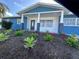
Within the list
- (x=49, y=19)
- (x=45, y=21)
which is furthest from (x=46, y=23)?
(x=49, y=19)

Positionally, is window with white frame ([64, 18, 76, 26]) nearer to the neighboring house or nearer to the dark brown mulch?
the neighboring house

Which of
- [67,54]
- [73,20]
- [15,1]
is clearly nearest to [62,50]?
[67,54]

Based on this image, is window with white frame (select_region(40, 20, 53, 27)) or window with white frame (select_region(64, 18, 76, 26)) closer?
window with white frame (select_region(64, 18, 76, 26))

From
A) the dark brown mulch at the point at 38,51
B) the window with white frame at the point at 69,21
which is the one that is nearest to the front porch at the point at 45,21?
the window with white frame at the point at 69,21

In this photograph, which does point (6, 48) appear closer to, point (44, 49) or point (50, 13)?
point (44, 49)

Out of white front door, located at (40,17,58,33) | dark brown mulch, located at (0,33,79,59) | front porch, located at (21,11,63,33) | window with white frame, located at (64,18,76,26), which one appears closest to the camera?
dark brown mulch, located at (0,33,79,59)

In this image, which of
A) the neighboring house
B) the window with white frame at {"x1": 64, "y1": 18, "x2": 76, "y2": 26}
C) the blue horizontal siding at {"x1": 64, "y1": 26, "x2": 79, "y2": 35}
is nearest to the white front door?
the neighboring house

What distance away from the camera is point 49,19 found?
90.0 ft

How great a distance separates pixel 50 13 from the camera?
26281mm

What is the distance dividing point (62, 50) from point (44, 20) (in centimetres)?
1674

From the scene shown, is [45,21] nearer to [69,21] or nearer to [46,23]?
[46,23]

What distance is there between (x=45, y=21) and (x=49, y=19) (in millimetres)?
863

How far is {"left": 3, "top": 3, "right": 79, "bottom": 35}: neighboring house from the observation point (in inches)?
978

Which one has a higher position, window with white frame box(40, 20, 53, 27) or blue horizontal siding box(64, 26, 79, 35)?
window with white frame box(40, 20, 53, 27)
